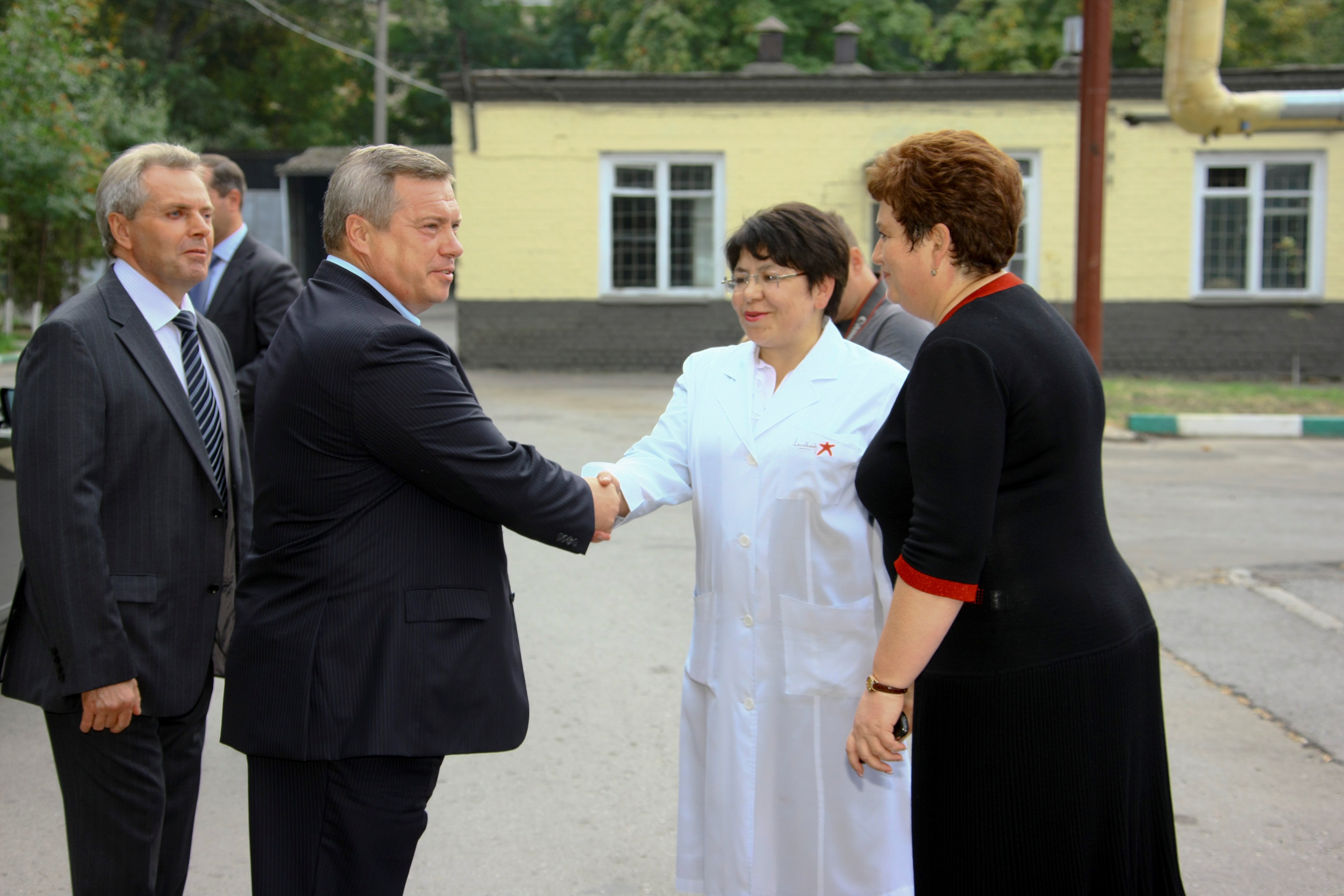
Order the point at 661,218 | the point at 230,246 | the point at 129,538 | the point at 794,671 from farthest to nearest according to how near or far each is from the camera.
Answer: the point at 661,218 → the point at 230,246 → the point at 794,671 → the point at 129,538

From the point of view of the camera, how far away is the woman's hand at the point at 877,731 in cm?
225

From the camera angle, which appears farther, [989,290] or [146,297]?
[146,297]

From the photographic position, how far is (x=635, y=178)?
58.9ft

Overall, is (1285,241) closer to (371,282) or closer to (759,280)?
(759,280)

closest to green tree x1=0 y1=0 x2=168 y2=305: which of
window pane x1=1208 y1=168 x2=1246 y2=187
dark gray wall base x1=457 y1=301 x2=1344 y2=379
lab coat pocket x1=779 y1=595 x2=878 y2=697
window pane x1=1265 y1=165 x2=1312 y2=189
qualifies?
dark gray wall base x1=457 y1=301 x2=1344 y2=379

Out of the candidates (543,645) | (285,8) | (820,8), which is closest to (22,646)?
(543,645)

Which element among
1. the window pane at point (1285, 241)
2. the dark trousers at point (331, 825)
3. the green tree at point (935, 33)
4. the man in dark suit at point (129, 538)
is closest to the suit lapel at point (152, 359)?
the man in dark suit at point (129, 538)

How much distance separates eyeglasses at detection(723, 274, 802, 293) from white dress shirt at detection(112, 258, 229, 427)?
1.33 m

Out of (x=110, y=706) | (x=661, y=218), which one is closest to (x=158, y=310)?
(x=110, y=706)

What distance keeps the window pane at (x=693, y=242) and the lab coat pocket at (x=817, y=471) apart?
15.5m

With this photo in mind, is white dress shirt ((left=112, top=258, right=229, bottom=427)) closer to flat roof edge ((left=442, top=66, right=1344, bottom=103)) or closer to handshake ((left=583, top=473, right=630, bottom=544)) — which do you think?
handshake ((left=583, top=473, right=630, bottom=544))

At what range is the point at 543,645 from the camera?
549 cm

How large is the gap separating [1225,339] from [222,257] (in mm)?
16220

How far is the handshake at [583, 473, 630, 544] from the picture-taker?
277cm
